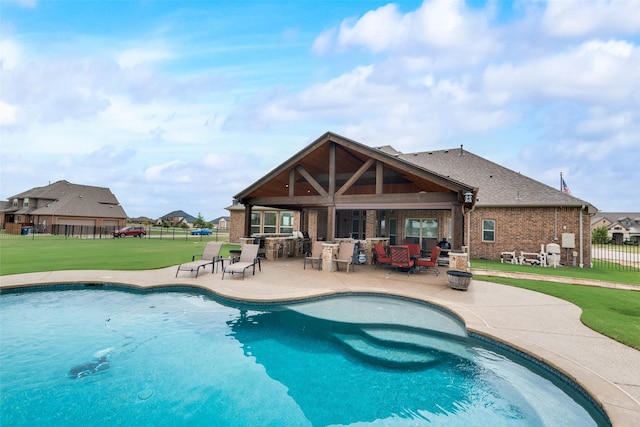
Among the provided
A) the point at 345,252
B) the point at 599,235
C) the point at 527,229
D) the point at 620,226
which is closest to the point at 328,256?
the point at 345,252

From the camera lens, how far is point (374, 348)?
4980 millimetres

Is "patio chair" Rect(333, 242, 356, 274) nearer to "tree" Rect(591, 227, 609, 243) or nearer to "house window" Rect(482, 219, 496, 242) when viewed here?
"house window" Rect(482, 219, 496, 242)

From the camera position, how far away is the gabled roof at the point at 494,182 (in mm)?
14820

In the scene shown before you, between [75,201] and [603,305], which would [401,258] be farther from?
[75,201]

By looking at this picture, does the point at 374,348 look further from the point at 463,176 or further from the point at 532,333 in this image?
the point at 463,176

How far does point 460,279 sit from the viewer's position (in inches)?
309

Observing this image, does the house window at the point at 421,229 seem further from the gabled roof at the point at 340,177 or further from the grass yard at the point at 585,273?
the grass yard at the point at 585,273

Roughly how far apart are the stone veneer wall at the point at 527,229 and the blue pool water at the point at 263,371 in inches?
458

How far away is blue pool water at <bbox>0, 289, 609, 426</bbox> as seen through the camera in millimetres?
3346

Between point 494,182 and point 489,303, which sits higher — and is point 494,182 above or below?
above

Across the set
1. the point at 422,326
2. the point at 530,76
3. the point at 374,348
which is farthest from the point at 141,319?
the point at 530,76

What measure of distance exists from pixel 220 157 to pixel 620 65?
51.6m

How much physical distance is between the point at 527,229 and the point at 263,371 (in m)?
16.1

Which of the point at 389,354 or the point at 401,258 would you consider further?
the point at 401,258
